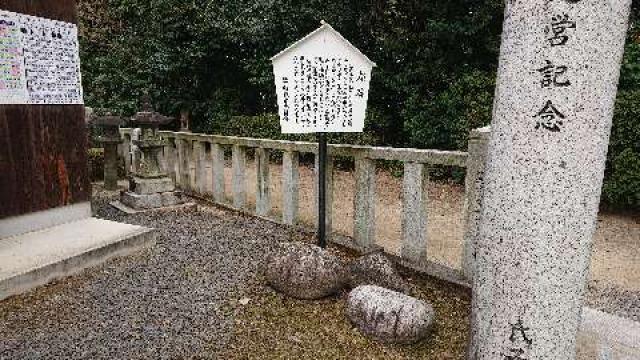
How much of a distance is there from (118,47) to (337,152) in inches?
442

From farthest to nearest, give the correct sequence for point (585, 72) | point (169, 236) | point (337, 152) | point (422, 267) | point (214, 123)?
point (214, 123) → point (169, 236) → point (337, 152) → point (422, 267) → point (585, 72)

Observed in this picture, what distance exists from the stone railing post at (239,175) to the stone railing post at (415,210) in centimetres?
309

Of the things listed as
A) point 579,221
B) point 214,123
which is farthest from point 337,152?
point 214,123

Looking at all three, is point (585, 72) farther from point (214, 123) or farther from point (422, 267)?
point (214, 123)

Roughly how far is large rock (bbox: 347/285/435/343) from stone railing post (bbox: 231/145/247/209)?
3706 millimetres

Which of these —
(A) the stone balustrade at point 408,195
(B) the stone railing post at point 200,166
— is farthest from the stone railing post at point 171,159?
(B) the stone railing post at point 200,166

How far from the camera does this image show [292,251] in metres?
3.96

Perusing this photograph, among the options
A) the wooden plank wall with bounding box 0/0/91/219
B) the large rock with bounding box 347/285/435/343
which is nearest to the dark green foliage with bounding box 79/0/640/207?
the large rock with bounding box 347/285/435/343

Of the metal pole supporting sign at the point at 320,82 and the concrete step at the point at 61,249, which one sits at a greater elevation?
the metal pole supporting sign at the point at 320,82

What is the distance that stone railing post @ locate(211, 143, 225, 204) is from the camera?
6969mm

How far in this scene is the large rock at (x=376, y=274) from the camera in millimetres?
3814

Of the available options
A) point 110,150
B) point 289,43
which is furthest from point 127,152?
point 289,43

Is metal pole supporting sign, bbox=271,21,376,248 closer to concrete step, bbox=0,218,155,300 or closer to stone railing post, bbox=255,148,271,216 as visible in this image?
stone railing post, bbox=255,148,271,216

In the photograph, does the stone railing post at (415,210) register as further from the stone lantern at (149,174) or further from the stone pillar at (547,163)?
the stone lantern at (149,174)
